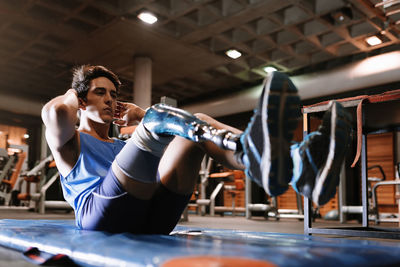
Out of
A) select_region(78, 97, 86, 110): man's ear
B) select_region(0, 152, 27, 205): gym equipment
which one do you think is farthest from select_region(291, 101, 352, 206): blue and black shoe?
select_region(0, 152, 27, 205): gym equipment

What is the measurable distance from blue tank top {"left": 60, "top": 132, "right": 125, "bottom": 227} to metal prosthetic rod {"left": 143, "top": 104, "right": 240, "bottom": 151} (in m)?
0.41

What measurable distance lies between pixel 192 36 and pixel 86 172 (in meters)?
4.06

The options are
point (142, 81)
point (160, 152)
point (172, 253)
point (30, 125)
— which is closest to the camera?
point (172, 253)

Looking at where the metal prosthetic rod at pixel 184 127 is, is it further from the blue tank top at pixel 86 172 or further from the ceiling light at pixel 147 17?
the ceiling light at pixel 147 17

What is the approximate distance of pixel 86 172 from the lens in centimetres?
134

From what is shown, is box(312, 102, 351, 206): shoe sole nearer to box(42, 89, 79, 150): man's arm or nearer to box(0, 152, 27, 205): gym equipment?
box(42, 89, 79, 150): man's arm

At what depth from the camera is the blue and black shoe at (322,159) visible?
94 centimetres

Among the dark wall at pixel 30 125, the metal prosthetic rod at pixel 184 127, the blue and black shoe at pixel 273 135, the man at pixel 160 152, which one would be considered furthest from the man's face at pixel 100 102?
the dark wall at pixel 30 125

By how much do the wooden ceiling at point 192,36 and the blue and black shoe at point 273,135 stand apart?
329cm

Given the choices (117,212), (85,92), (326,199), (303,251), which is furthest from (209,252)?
(85,92)

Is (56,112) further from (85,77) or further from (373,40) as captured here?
(373,40)

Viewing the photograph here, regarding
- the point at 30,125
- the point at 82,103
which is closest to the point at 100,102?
the point at 82,103

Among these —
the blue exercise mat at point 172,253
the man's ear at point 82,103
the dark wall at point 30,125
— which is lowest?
the blue exercise mat at point 172,253

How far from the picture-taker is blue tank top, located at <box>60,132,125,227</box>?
1.34 meters
